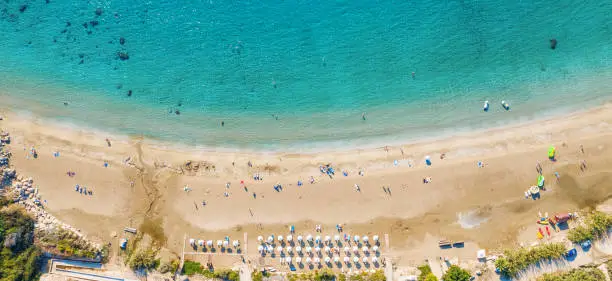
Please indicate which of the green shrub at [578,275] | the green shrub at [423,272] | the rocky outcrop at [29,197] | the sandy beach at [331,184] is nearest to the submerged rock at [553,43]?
the sandy beach at [331,184]

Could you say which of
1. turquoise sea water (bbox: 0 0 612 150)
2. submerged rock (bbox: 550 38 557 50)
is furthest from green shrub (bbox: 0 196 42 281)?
submerged rock (bbox: 550 38 557 50)

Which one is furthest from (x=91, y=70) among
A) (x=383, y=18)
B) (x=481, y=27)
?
(x=481, y=27)

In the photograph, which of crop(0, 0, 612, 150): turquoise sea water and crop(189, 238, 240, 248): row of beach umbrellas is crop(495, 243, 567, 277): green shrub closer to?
crop(0, 0, 612, 150): turquoise sea water

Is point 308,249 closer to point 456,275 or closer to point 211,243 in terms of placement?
point 211,243

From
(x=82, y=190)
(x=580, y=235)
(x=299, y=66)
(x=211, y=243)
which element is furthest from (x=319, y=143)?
(x=580, y=235)

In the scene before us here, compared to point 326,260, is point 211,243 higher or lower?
higher

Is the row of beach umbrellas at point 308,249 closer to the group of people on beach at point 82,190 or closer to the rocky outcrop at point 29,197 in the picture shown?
the rocky outcrop at point 29,197

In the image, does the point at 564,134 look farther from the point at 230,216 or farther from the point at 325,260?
the point at 230,216
